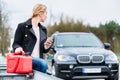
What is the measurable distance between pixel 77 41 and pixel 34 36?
8.07 m

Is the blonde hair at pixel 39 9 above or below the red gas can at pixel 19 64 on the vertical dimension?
above

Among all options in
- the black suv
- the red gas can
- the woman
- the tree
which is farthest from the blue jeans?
the tree

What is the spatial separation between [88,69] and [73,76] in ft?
1.40

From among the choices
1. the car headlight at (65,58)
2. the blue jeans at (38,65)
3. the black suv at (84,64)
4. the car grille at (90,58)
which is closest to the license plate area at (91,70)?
the black suv at (84,64)

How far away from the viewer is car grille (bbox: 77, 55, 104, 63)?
1306cm

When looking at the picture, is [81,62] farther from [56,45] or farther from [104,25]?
[104,25]

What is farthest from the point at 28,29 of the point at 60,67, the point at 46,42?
the point at 60,67

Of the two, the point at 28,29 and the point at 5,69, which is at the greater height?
the point at 28,29

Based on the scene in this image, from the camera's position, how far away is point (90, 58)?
43.1ft

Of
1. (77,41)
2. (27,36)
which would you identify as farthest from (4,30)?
(27,36)

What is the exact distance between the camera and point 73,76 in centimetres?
1302

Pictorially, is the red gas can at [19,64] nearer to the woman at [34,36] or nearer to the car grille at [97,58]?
the woman at [34,36]

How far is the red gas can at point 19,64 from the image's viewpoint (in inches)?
206

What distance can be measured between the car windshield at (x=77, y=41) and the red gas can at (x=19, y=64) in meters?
8.74
